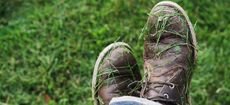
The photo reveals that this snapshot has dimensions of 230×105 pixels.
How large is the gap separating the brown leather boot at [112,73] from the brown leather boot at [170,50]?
12 centimetres

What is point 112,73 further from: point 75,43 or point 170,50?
point 75,43

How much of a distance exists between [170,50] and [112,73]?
0.30m

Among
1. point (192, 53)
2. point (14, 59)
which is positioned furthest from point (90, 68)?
point (192, 53)

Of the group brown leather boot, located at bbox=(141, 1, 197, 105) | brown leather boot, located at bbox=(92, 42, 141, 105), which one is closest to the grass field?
brown leather boot, located at bbox=(92, 42, 141, 105)

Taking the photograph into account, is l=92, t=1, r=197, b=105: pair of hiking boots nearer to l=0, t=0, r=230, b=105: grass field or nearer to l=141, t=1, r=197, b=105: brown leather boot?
l=141, t=1, r=197, b=105: brown leather boot

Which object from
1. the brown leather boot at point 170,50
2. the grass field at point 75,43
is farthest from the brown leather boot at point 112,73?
the grass field at point 75,43

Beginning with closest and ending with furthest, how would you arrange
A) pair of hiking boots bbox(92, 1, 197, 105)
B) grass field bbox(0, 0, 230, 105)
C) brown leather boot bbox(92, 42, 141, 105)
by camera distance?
pair of hiking boots bbox(92, 1, 197, 105) → brown leather boot bbox(92, 42, 141, 105) → grass field bbox(0, 0, 230, 105)

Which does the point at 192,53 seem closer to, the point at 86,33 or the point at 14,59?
the point at 86,33

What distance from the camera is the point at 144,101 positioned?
87.6 inches

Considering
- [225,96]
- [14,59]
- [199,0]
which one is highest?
[199,0]

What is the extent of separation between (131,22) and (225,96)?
728 mm

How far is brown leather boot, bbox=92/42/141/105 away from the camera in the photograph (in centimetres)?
260

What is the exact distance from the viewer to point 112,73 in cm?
261

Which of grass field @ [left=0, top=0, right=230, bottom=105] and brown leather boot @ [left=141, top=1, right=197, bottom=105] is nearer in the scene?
brown leather boot @ [left=141, top=1, right=197, bottom=105]
